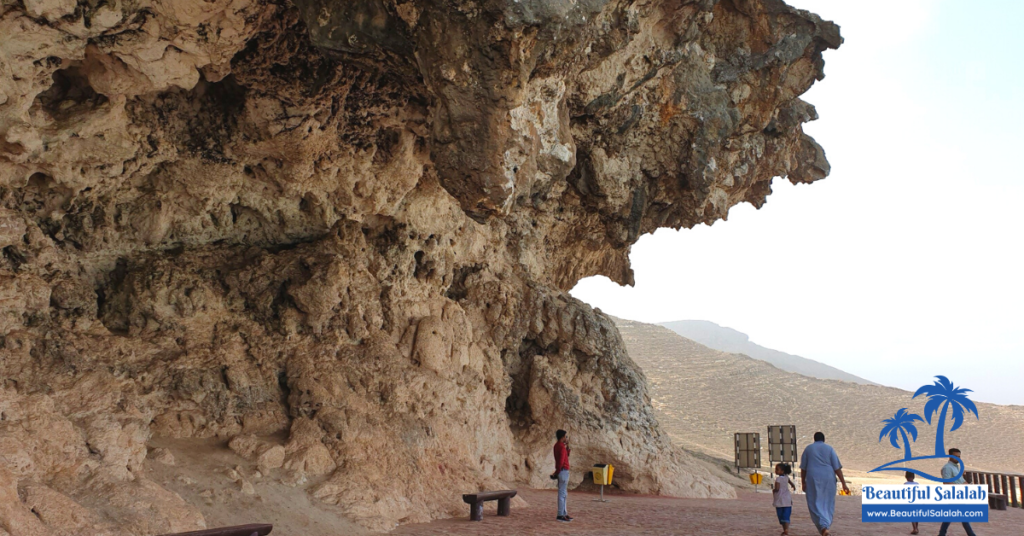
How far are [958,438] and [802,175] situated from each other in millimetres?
28903

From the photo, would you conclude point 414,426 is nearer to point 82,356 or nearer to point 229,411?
point 229,411

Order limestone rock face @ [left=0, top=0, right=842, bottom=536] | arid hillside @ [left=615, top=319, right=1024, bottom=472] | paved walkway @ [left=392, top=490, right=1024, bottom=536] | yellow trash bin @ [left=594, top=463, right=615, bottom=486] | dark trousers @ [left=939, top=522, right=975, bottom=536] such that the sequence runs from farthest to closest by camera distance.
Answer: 1. arid hillside @ [left=615, top=319, right=1024, bottom=472]
2. yellow trash bin @ [left=594, top=463, right=615, bottom=486]
3. paved walkway @ [left=392, top=490, right=1024, bottom=536]
4. dark trousers @ [left=939, top=522, right=975, bottom=536]
5. limestone rock face @ [left=0, top=0, right=842, bottom=536]

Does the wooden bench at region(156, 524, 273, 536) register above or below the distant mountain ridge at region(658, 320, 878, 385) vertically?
below

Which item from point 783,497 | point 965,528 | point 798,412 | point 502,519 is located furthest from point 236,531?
point 798,412

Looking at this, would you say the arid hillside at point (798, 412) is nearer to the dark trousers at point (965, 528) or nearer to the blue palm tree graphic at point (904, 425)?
the blue palm tree graphic at point (904, 425)

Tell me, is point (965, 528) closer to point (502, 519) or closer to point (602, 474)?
point (602, 474)

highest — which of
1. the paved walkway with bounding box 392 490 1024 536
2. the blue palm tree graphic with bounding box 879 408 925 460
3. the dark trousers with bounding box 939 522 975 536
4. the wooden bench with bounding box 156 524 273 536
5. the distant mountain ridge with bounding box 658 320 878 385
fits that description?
the distant mountain ridge with bounding box 658 320 878 385

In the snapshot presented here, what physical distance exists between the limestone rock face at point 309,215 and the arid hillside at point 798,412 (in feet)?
68.1

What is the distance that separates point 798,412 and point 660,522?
117 feet

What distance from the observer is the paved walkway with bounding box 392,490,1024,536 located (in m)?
7.38

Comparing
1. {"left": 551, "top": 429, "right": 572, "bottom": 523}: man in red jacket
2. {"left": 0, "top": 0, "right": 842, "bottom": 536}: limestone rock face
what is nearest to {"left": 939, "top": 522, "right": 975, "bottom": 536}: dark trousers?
{"left": 551, "top": 429, "right": 572, "bottom": 523}: man in red jacket

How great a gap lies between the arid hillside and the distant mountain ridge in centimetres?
8380

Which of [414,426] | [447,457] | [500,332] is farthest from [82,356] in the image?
[500,332]

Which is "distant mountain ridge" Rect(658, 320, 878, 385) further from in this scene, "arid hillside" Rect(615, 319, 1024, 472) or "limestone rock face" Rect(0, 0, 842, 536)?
"limestone rock face" Rect(0, 0, 842, 536)
